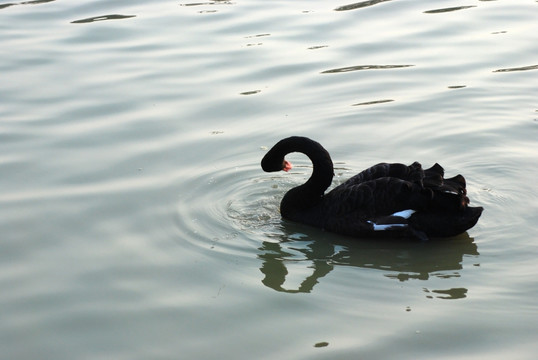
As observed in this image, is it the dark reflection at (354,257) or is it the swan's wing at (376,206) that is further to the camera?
the swan's wing at (376,206)

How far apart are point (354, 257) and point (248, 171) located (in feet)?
5.22

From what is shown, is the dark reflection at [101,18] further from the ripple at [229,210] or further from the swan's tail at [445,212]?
the swan's tail at [445,212]

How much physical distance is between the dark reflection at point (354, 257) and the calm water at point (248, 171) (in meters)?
0.02

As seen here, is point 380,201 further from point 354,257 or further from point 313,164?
point 313,164

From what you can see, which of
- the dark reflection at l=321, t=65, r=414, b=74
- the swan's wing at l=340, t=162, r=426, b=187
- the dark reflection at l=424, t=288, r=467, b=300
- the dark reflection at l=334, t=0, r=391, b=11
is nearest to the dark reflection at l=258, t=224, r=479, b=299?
the dark reflection at l=424, t=288, r=467, b=300

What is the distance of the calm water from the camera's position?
15.9 feet

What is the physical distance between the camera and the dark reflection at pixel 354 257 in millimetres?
5434

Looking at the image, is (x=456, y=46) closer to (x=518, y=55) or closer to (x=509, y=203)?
(x=518, y=55)

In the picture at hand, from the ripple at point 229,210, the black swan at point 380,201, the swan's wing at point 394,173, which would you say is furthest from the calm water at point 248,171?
the swan's wing at point 394,173

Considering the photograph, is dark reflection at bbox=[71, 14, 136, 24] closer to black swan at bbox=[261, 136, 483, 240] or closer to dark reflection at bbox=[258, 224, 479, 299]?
black swan at bbox=[261, 136, 483, 240]

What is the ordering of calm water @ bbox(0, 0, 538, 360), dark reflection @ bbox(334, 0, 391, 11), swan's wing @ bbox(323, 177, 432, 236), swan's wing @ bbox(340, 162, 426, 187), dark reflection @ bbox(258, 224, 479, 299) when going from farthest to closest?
1. dark reflection @ bbox(334, 0, 391, 11)
2. swan's wing @ bbox(340, 162, 426, 187)
3. swan's wing @ bbox(323, 177, 432, 236)
4. dark reflection @ bbox(258, 224, 479, 299)
5. calm water @ bbox(0, 0, 538, 360)

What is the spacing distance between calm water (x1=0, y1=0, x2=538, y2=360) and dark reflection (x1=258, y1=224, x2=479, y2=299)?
20 mm

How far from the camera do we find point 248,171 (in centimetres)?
706

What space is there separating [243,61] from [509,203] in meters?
3.94
